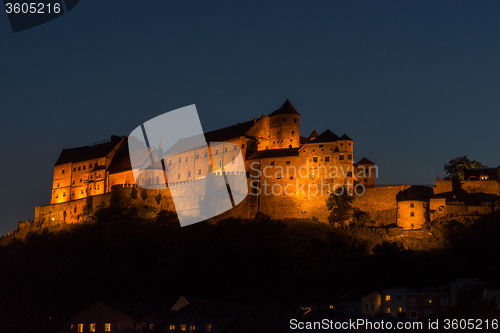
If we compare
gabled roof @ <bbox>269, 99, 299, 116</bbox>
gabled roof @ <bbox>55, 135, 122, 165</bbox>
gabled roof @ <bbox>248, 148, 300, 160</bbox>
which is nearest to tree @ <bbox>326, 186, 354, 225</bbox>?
gabled roof @ <bbox>248, 148, 300, 160</bbox>

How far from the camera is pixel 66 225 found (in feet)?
260

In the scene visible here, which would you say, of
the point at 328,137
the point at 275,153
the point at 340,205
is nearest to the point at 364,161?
the point at 328,137

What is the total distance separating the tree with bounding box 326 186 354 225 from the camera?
6762 cm

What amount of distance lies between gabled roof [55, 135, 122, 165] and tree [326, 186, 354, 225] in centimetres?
3620

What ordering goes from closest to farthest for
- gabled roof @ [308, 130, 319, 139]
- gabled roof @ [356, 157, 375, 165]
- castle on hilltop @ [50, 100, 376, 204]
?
castle on hilltop @ [50, 100, 376, 204], gabled roof @ [356, 157, 375, 165], gabled roof @ [308, 130, 319, 139]

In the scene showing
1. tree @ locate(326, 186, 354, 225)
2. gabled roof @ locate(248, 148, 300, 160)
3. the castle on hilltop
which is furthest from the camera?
gabled roof @ locate(248, 148, 300, 160)

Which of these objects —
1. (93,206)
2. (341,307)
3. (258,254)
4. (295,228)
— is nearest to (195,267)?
(258,254)

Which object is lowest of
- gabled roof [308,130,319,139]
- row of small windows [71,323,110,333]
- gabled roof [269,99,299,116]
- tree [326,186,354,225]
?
row of small windows [71,323,110,333]

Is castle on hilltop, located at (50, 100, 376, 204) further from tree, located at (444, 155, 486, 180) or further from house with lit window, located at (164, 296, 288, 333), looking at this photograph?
house with lit window, located at (164, 296, 288, 333)

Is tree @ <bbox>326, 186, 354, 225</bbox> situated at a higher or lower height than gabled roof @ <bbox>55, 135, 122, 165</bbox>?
lower

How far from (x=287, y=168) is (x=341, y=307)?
26.0 metres

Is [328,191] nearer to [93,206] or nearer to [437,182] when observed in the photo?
[437,182]

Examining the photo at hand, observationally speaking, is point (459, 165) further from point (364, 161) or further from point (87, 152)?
point (87, 152)

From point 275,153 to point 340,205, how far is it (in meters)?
11.5
